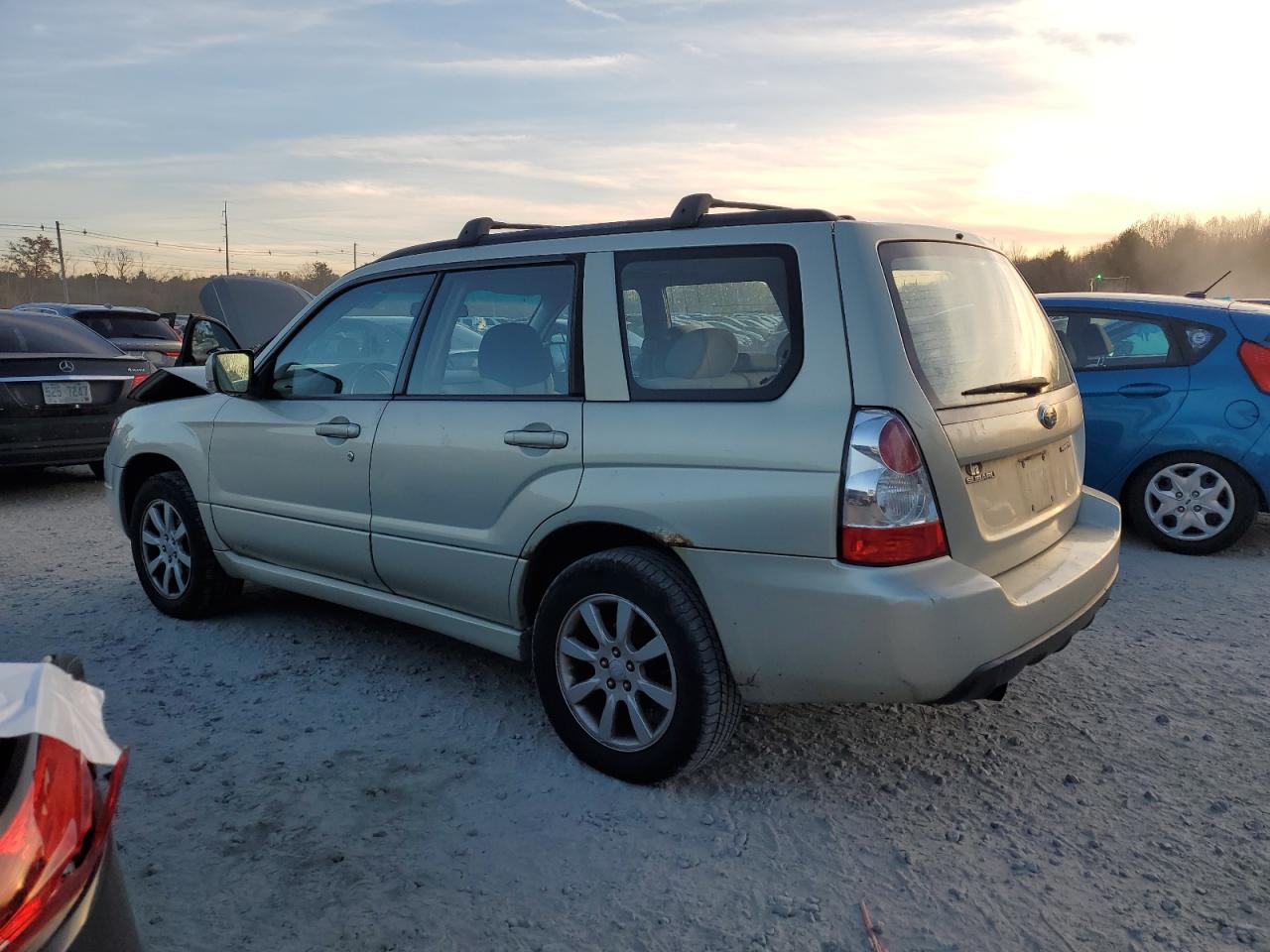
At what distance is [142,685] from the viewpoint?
13.6ft

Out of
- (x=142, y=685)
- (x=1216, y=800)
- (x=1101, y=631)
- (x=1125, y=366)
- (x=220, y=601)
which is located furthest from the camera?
(x=1125, y=366)

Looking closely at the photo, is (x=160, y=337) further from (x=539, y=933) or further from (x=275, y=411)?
(x=539, y=933)

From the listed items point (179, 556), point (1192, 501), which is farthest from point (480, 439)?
point (1192, 501)

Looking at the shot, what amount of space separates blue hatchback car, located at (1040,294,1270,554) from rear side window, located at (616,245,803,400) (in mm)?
4050

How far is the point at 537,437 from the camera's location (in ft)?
11.1

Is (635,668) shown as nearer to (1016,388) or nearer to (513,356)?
(513,356)

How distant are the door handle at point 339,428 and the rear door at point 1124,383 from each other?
445 centimetres

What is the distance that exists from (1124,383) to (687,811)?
4546mm

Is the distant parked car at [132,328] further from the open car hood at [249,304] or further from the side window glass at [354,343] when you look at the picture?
the side window glass at [354,343]

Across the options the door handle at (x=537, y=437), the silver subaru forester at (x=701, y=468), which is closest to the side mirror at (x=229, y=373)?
the silver subaru forester at (x=701, y=468)

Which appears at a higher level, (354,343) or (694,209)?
(694,209)

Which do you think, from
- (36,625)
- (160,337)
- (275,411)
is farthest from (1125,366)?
(160,337)

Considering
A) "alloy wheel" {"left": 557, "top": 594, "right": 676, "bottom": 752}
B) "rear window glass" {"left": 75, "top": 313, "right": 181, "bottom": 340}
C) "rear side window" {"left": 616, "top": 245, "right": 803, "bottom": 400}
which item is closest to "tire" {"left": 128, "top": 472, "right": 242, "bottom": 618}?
"alloy wheel" {"left": 557, "top": 594, "right": 676, "bottom": 752}

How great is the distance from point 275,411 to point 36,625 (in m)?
1.76
